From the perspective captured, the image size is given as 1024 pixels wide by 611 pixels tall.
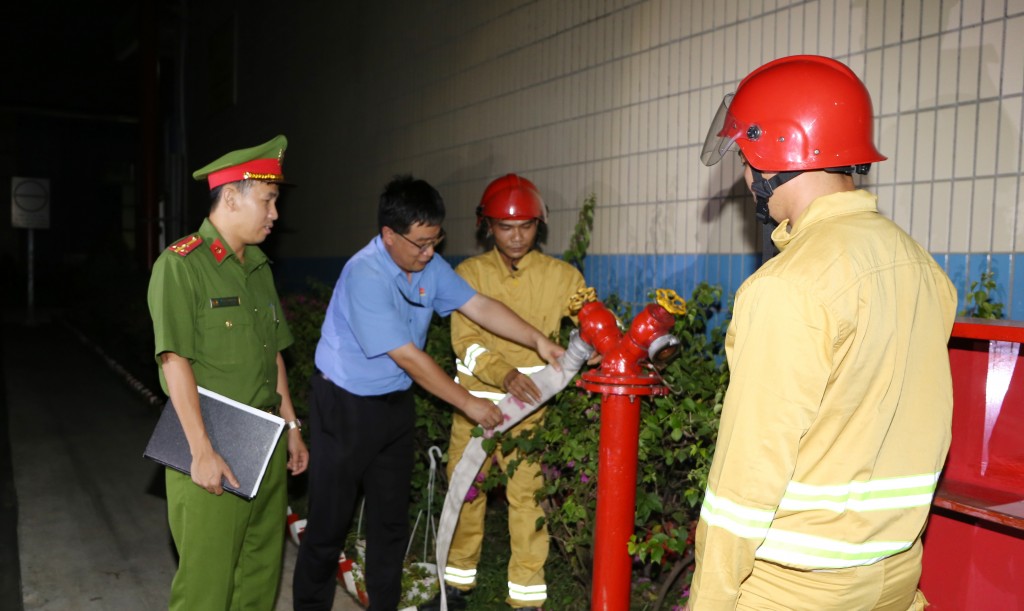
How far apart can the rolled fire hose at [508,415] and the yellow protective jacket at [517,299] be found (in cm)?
58

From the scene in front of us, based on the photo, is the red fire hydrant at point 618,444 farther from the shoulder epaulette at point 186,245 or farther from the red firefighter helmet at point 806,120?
the shoulder epaulette at point 186,245

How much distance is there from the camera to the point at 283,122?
1003 cm

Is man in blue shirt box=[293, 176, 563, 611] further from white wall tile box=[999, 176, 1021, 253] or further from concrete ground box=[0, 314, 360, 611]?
white wall tile box=[999, 176, 1021, 253]

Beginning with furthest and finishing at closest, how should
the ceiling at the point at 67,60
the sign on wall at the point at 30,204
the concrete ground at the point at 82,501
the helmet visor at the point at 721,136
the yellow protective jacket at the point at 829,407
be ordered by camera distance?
the ceiling at the point at 67,60 < the sign on wall at the point at 30,204 < the concrete ground at the point at 82,501 < the helmet visor at the point at 721,136 < the yellow protective jacket at the point at 829,407

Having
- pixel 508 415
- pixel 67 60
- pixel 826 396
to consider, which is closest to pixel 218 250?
pixel 508 415

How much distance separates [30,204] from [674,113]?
16.9 m

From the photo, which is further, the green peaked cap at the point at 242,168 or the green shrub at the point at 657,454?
the green peaked cap at the point at 242,168

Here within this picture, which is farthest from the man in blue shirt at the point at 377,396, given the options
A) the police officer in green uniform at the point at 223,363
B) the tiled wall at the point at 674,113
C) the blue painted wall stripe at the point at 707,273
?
the tiled wall at the point at 674,113

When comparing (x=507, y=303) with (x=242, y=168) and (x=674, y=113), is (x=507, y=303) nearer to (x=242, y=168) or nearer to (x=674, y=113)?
(x=674, y=113)

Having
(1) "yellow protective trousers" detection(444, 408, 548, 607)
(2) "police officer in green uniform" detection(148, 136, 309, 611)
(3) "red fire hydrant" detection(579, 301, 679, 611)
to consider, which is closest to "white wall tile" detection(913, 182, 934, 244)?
(3) "red fire hydrant" detection(579, 301, 679, 611)

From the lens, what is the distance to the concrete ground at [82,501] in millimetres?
4195

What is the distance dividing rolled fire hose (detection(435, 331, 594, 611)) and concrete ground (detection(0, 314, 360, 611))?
96 cm

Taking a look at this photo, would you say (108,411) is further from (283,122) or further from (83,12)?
(83,12)

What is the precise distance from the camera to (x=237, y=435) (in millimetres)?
2748
